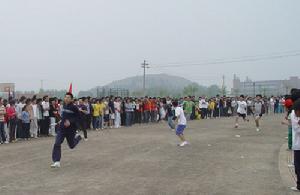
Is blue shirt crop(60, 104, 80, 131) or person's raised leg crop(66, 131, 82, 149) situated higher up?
blue shirt crop(60, 104, 80, 131)

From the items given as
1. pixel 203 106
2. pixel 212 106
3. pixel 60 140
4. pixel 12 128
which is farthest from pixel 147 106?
pixel 60 140

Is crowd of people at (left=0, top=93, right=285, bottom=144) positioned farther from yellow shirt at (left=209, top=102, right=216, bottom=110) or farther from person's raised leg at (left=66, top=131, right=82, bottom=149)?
person's raised leg at (left=66, top=131, right=82, bottom=149)

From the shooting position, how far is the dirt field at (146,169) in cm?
791

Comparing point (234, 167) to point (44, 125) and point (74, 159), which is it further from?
point (44, 125)

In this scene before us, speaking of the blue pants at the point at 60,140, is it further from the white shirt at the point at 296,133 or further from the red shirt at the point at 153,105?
the red shirt at the point at 153,105

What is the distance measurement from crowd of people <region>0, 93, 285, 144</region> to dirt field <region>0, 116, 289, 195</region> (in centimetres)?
144

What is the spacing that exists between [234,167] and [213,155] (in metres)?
2.06

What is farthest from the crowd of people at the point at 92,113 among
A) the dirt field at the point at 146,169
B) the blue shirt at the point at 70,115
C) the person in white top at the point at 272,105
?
the person in white top at the point at 272,105

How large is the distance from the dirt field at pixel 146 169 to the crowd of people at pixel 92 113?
1.44 metres

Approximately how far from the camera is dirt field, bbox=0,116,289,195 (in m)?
7.91

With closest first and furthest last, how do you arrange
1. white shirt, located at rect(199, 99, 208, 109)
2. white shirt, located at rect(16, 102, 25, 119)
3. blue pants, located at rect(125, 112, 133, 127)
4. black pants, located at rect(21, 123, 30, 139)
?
white shirt, located at rect(16, 102, 25, 119) → black pants, located at rect(21, 123, 30, 139) → blue pants, located at rect(125, 112, 133, 127) → white shirt, located at rect(199, 99, 208, 109)

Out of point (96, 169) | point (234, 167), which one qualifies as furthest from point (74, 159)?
point (234, 167)

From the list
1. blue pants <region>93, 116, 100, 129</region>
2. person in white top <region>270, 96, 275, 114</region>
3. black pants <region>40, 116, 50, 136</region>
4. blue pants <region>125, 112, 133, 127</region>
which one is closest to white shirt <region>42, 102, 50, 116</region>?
black pants <region>40, 116, 50, 136</region>

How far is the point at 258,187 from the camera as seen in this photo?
7.99m
